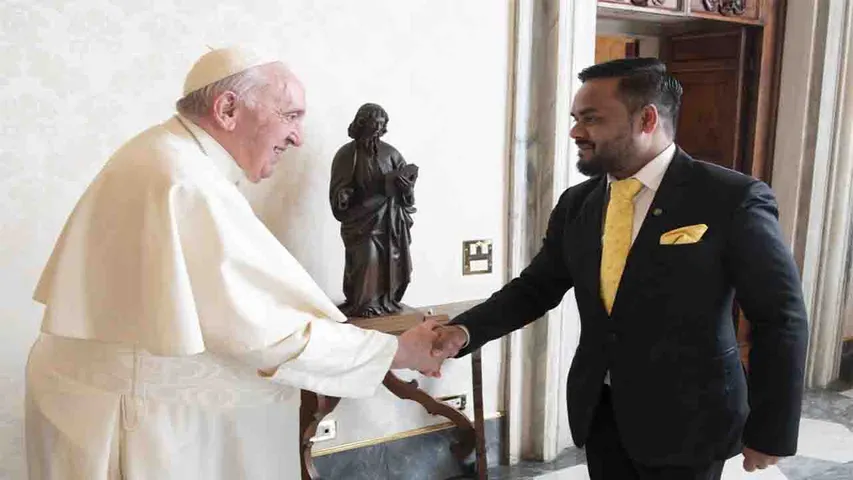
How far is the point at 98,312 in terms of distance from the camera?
1440 mm

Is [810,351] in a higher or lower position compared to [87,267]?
lower

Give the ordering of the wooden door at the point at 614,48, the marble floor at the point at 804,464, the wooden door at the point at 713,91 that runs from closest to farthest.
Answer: the marble floor at the point at 804,464, the wooden door at the point at 713,91, the wooden door at the point at 614,48

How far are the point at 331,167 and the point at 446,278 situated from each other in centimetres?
68

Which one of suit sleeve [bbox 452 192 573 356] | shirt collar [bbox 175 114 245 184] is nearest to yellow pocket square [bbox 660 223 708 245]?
suit sleeve [bbox 452 192 573 356]

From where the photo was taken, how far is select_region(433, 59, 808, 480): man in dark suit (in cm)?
151

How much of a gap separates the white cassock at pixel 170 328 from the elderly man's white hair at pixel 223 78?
0.05 metres

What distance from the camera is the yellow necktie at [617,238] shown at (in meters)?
1.69

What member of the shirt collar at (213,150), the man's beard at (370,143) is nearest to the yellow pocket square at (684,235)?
the shirt collar at (213,150)

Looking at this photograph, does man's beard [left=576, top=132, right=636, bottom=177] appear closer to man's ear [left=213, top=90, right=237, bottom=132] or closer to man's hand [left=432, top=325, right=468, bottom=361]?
man's hand [left=432, top=325, right=468, bottom=361]

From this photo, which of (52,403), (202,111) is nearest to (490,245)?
(202,111)

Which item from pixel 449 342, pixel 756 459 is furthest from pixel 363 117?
pixel 756 459

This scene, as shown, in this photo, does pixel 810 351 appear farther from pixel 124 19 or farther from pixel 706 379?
pixel 124 19

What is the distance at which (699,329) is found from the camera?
159 centimetres

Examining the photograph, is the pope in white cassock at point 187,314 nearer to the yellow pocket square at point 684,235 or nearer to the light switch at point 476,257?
the yellow pocket square at point 684,235
